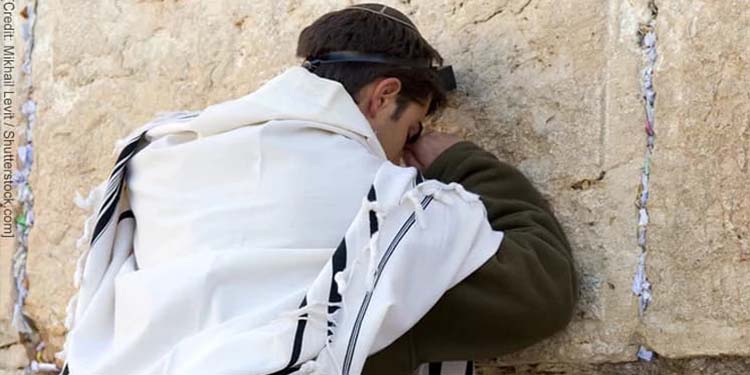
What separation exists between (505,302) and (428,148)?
0.46 metres

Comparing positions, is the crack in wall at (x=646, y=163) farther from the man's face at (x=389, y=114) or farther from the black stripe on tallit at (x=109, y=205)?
the black stripe on tallit at (x=109, y=205)

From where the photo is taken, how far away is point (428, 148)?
221 cm

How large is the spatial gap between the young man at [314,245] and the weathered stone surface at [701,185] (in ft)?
0.60

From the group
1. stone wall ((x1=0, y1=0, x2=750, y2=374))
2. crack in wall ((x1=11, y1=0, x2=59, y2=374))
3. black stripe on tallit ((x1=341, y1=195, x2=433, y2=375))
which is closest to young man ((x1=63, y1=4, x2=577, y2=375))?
A: black stripe on tallit ((x1=341, y1=195, x2=433, y2=375))

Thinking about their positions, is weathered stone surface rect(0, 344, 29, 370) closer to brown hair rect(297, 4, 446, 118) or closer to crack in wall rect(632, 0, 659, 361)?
brown hair rect(297, 4, 446, 118)

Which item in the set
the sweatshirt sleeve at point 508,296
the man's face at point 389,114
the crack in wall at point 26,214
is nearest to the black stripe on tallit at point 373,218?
the sweatshirt sleeve at point 508,296

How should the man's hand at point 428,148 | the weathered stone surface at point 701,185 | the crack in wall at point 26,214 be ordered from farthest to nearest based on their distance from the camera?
the crack in wall at point 26,214 < the man's hand at point 428,148 < the weathered stone surface at point 701,185

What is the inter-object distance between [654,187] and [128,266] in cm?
93

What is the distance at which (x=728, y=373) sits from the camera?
1.99m

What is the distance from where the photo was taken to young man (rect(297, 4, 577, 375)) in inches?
72.8

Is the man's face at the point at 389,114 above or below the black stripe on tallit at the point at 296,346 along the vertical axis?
above

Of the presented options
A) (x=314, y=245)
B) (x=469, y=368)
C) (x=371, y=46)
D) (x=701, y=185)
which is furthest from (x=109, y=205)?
(x=701, y=185)

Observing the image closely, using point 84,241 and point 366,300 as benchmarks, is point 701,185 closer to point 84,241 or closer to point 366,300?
point 366,300

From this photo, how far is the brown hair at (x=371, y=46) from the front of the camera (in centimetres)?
207
